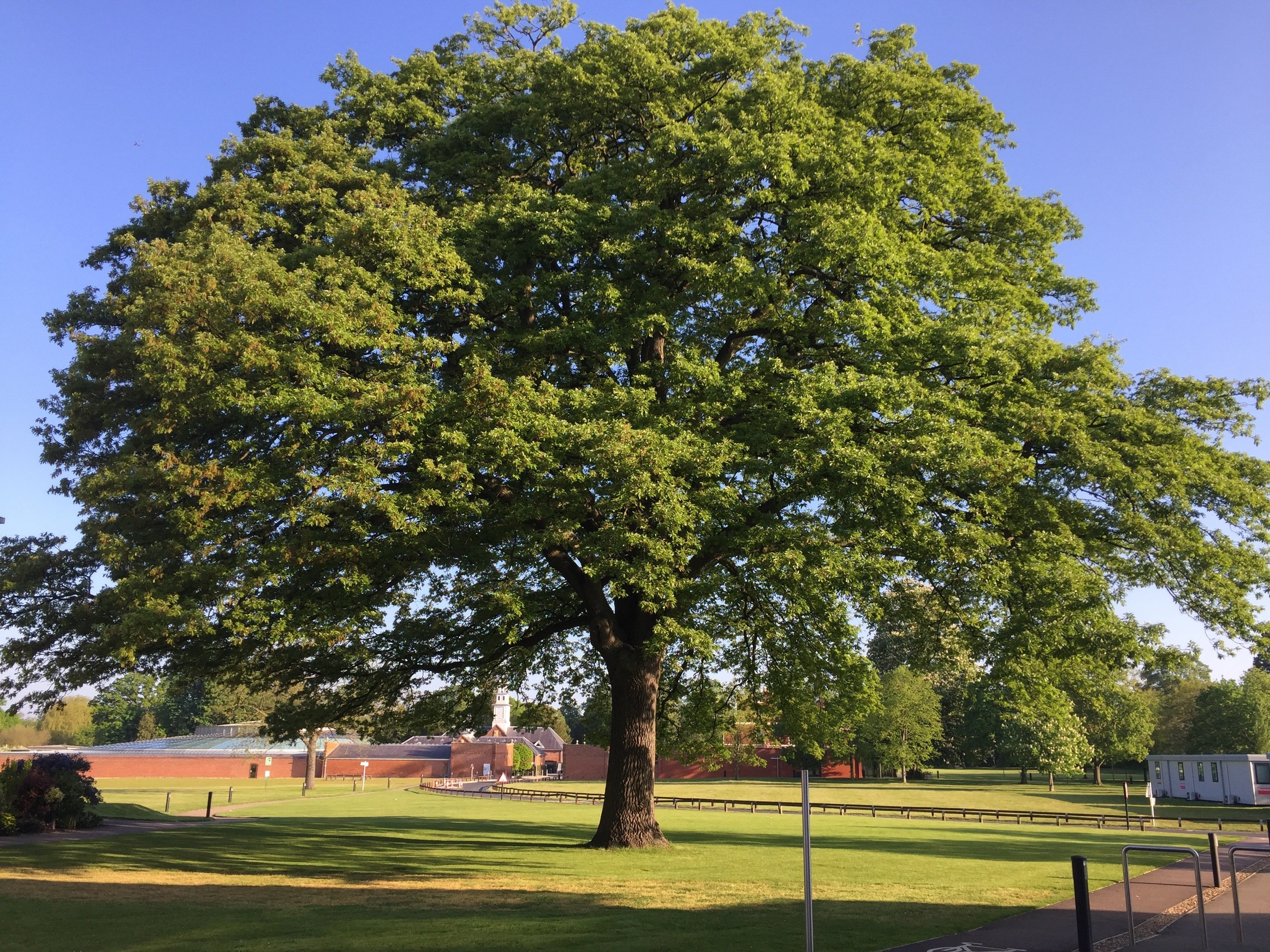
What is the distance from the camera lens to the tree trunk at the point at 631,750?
2178 centimetres

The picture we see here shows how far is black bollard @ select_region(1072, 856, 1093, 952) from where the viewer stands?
31.8 feet

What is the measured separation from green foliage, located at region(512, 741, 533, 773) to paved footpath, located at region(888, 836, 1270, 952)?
3773 inches

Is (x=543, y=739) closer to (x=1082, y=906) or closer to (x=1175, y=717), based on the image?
(x=1175, y=717)

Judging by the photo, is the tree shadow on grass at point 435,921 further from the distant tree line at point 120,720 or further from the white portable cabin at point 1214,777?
the distant tree line at point 120,720

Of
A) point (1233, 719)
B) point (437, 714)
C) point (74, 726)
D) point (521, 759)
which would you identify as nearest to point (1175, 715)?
point (1233, 719)

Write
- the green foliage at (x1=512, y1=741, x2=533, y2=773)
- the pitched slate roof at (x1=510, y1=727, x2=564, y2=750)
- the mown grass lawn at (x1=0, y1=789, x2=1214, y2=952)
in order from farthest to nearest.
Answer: the pitched slate roof at (x1=510, y1=727, x2=564, y2=750) < the green foliage at (x1=512, y1=741, x2=533, y2=773) < the mown grass lawn at (x1=0, y1=789, x2=1214, y2=952)

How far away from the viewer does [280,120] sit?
2409 cm

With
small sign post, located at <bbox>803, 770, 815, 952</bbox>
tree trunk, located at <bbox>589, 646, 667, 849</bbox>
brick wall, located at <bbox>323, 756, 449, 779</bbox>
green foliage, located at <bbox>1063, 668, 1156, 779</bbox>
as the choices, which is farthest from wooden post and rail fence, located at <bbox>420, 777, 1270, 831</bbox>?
brick wall, located at <bbox>323, 756, 449, 779</bbox>

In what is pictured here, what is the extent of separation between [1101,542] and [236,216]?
19994mm

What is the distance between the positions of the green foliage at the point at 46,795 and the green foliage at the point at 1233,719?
2944 inches

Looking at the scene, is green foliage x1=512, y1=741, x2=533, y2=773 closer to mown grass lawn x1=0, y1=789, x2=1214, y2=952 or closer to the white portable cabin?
the white portable cabin

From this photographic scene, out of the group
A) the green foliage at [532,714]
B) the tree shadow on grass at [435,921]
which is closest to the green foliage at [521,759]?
the green foliage at [532,714]

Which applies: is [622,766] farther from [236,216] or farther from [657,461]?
[236,216]

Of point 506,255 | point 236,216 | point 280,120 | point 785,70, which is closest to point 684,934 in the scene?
point 506,255
